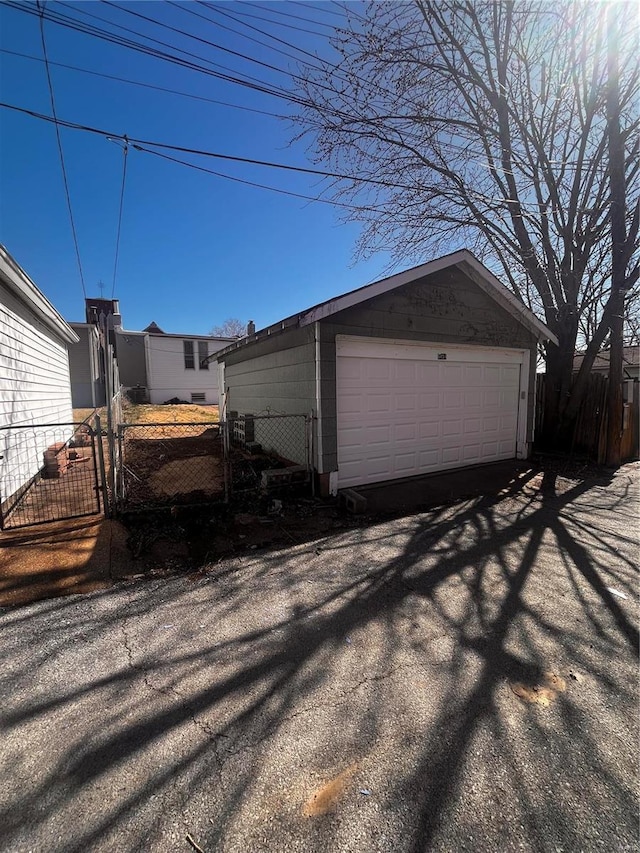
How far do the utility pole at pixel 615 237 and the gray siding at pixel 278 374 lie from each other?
21.6 ft

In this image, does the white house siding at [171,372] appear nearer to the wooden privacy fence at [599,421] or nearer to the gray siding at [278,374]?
the gray siding at [278,374]

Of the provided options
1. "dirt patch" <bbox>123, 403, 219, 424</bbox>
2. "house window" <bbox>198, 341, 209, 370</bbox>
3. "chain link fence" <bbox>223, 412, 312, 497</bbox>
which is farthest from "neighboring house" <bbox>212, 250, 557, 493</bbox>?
"house window" <bbox>198, 341, 209, 370</bbox>

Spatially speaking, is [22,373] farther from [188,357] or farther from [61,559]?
[188,357]

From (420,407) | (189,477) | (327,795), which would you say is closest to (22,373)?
(189,477)

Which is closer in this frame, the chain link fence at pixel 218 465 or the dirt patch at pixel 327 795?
the dirt patch at pixel 327 795

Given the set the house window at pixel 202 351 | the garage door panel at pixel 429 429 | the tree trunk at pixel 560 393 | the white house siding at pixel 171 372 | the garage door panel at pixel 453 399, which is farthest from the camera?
the house window at pixel 202 351

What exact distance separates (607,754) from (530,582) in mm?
1662

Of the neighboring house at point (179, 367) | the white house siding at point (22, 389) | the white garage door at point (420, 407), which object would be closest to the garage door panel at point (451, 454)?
the white garage door at point (420, 407)

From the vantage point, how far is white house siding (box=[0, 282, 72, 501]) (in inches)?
202

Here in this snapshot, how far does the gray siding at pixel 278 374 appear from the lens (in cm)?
585

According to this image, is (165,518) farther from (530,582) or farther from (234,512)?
(530,582)

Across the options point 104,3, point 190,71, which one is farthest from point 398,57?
point 104,3

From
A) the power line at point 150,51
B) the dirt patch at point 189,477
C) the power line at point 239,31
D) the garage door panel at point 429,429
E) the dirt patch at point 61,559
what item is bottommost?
the dirt patch at point 61,559

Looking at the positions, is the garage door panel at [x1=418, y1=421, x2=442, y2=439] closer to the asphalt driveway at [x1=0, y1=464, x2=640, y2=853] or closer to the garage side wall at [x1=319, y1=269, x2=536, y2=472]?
the garage side wall at [x1=319, y1=269, x2=536, y2=472]
